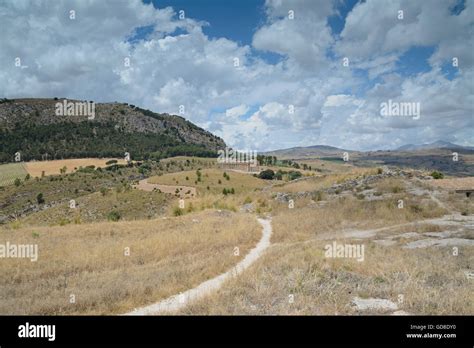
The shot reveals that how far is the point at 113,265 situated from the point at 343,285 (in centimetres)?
890

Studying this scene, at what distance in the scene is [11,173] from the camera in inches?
3844

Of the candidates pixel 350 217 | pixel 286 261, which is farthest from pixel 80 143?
pixel 286 261

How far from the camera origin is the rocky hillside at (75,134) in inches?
Answer: 5325

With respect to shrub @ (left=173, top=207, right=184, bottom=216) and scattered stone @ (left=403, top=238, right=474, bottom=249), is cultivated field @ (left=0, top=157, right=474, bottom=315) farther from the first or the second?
shrub @ (left=173, top=207, right=184, bottom=216)

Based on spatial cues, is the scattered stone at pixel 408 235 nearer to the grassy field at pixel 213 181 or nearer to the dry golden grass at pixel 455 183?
the dry golden grass at pixel 455 183

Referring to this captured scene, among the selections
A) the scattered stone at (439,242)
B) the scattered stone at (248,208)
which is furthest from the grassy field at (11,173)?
the scattered stone at (439,242)

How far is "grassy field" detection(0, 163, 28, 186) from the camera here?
288ft

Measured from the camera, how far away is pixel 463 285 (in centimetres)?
877

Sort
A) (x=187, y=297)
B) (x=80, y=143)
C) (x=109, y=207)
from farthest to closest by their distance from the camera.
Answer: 1. (x=80, y=143)
2. (x=109, y=207)
3. (x=187, y=297)

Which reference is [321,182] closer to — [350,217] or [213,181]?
[350,217]

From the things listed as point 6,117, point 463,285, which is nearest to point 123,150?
point 6,117

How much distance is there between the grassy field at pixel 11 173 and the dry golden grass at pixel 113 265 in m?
81.0
